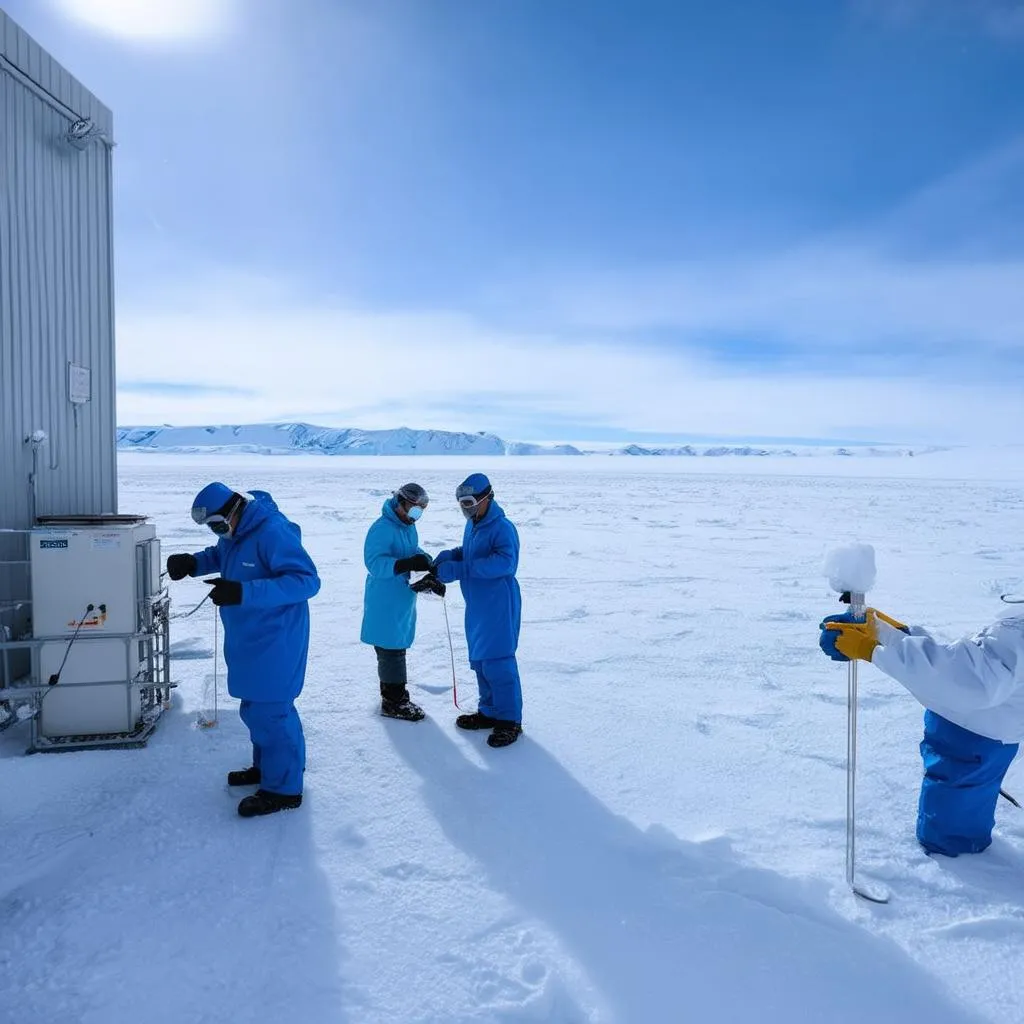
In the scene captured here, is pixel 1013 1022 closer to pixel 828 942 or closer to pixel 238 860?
pixel 828 942

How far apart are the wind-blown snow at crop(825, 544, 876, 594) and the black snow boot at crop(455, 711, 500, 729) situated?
2447 millimetres

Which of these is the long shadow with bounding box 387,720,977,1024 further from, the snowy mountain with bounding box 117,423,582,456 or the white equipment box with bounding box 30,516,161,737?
the snowy mountain with bounding box 117,423,582,456

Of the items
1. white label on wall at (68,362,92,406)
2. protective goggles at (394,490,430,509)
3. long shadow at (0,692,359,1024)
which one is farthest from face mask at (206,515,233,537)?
white label on wall at (68,362,92,406)

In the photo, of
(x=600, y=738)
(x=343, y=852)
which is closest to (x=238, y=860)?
(x=343, y=852)

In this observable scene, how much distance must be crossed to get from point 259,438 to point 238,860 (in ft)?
628

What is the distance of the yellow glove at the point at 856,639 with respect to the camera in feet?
8.58

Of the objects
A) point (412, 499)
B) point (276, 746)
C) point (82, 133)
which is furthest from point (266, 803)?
point (82, 133)

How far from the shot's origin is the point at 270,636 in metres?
3.26

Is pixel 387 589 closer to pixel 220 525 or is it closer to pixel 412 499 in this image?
pixel 412 499

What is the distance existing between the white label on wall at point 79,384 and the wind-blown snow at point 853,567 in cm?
497

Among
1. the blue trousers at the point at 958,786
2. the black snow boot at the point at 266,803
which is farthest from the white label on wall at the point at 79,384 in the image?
the blue trousers at the point at 958,786

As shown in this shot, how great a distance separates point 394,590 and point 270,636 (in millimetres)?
1265

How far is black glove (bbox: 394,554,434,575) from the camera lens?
4262 mm

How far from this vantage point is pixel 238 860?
294cm
